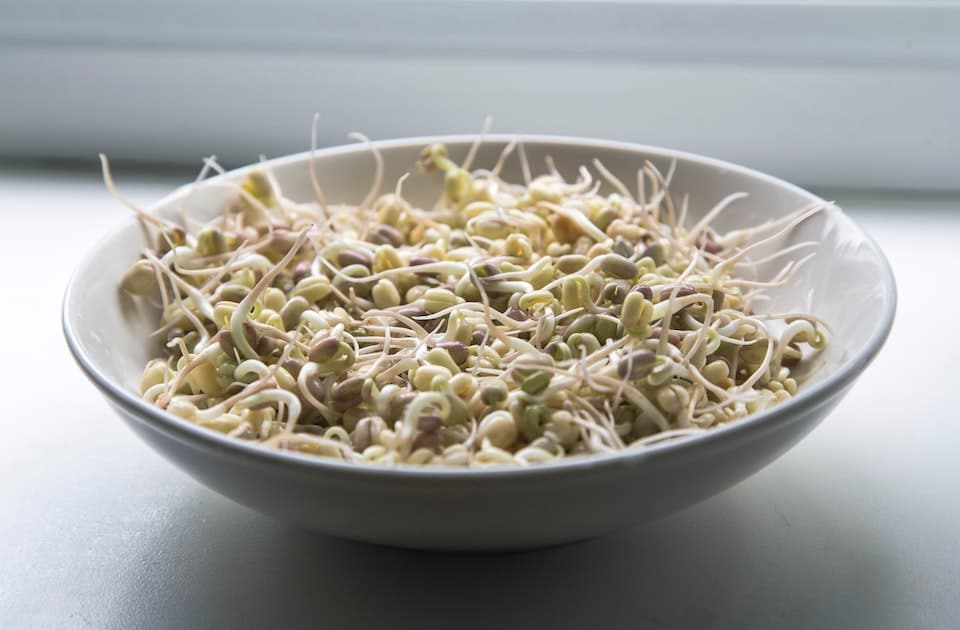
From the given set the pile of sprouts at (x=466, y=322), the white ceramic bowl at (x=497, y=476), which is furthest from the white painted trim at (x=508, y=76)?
the white ceramic bowl at (x=497, y=476)

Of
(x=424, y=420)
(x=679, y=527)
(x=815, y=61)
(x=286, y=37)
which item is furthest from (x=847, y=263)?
(x=286, y=37)

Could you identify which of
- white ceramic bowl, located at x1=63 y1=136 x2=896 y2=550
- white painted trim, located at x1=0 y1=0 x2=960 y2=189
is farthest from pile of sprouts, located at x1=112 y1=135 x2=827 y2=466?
white painted trim, located at x1=0 y1=0 x2=960 y2=189

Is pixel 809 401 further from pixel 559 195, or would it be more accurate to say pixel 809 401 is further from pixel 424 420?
pixel 559 195

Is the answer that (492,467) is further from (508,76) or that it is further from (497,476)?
(508,76)

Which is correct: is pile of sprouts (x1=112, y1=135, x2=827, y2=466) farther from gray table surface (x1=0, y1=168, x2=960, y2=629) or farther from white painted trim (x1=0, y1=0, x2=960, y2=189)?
white painted trim (x1=0, y1=0, x2=960, y2=189)

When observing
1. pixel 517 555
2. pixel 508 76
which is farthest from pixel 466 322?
pixel 508 76
